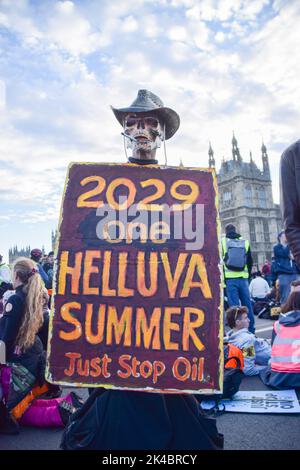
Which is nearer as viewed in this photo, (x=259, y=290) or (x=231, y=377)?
(x=231, y=377)

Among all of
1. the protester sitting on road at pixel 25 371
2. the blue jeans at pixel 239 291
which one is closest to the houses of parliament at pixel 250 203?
the blue jeans at pixel 239 291

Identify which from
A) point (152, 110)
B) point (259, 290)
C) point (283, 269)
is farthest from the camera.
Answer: point (259, 290)

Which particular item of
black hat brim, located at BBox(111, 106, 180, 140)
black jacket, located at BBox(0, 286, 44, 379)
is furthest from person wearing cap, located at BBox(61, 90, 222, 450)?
black hat brim, located at BBox(111, 106, 180, 140)

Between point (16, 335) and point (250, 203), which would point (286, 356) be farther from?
point (250, 203)

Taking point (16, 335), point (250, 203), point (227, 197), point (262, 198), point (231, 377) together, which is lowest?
point (231, 377)

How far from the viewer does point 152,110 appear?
7.94 ft

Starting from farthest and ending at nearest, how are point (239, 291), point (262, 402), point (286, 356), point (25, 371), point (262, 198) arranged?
point (262, 198) → point (239, 291) → point (286, 356) → point (262, 402) → point (25, 371)

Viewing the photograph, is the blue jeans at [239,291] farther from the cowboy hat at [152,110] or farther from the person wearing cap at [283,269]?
the cowboy hat at [152,110]

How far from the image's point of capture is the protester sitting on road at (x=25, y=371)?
9.97 ft

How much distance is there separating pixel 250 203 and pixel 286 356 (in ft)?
168

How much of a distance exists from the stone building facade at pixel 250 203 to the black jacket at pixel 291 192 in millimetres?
49655

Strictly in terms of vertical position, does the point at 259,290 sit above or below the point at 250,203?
below

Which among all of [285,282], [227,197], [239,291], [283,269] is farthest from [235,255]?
[227,197]
